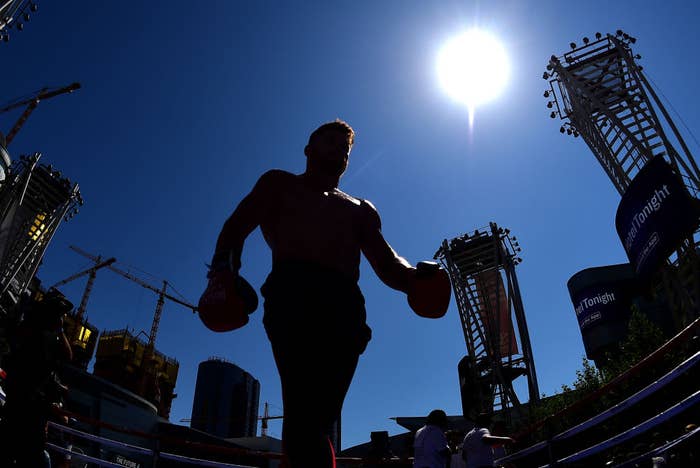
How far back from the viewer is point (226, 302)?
1.74 meters

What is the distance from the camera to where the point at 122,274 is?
7556 centimetres

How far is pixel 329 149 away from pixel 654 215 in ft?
45.1

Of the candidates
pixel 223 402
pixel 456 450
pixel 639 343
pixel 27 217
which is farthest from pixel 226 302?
pixel 223 402

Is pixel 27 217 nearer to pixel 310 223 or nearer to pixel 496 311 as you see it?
pixel 496 311

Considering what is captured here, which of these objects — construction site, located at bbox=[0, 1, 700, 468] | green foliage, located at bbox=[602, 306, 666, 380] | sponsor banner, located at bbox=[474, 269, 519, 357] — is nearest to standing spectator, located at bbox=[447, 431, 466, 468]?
construction site, located at bbox=[0, 1, 700, 468]

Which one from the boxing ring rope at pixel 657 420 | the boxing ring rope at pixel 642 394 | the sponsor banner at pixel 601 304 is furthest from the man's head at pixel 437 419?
the sponsor banner at pixel 601 304

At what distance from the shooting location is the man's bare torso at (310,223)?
1.95 meters

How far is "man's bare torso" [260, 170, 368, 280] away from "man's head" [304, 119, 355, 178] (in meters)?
0.10

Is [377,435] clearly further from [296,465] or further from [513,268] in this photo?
[513,268]

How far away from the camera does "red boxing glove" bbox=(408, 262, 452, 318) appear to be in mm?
1984

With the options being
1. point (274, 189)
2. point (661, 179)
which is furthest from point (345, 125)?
point (661, 179)

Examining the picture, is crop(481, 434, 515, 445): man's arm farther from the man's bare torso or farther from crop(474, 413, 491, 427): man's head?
the man's bare torso

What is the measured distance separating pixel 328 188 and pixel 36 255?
31814 millimetres

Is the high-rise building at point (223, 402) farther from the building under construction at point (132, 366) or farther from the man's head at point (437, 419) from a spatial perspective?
the man's head at point (437, 419)
